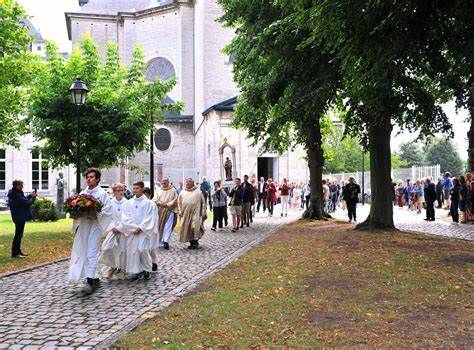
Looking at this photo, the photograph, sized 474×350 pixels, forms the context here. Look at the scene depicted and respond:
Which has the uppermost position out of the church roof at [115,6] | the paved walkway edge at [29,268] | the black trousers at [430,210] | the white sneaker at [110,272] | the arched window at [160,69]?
the church roof at [115,6]

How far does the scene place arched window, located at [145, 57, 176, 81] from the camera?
56938 mm

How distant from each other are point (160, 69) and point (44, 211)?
3491 centimetres

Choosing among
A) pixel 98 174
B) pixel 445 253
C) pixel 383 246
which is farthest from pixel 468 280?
pixel 98 174

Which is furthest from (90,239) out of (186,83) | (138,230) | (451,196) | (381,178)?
(186,83)

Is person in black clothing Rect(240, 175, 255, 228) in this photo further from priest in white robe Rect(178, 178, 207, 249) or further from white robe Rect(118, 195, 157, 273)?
white robe Rect(118, 195, 157, 273)

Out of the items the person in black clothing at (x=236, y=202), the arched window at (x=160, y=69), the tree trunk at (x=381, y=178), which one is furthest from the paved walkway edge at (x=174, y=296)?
the arched window at (x=160, y=69)

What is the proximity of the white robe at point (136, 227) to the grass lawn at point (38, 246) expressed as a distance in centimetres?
301

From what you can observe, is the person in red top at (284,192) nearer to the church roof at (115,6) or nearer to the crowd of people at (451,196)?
the crowd of people at (451,196)

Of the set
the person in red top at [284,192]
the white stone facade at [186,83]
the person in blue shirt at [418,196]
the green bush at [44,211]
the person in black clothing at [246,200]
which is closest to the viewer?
the person in black clothing at [246,200]

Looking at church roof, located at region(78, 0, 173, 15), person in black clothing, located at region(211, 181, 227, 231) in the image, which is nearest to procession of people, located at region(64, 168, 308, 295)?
person in black clothing, located at region(211, 181, 227, 231)

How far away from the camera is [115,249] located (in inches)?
385

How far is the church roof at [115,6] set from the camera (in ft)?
194

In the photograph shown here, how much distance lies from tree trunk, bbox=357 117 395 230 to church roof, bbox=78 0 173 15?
4643 cm

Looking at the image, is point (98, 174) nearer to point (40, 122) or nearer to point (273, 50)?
point (273, 50)
